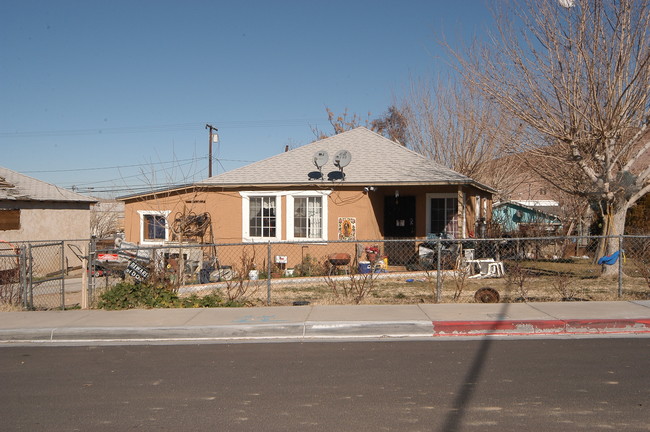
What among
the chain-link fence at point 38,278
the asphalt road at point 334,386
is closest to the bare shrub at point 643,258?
the asphalt road at point 334,386

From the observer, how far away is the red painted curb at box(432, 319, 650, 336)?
28.3 ft

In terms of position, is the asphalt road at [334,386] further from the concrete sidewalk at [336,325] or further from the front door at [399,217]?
the front door at [399,217]

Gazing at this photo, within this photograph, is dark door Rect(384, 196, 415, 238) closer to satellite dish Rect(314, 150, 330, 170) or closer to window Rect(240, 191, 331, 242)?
window Rect(240, 191, 331, 242)

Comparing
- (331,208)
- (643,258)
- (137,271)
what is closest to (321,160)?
(331,208)

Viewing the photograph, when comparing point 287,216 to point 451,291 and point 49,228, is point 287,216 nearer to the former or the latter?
point 451,291

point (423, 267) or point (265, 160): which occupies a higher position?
point (265, 160)

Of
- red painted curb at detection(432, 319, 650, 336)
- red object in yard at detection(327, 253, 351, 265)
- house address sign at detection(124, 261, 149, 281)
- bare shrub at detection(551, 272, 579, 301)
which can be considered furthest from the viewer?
red object in yard at detection(327, 253, 351, 265)

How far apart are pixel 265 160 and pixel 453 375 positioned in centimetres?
1492

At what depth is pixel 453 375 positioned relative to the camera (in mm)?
6434

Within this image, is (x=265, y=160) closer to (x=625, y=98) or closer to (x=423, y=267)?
(x=423, y=267)

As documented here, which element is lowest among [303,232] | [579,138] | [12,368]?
[12,368]

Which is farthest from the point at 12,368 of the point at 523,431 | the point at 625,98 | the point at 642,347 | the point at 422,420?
the point at 625,98

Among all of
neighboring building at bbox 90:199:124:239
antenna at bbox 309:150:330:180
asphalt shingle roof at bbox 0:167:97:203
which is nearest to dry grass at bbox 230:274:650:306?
antenna at bbox 309:150:330:180

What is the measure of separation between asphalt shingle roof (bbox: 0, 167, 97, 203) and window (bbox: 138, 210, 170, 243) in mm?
5417
